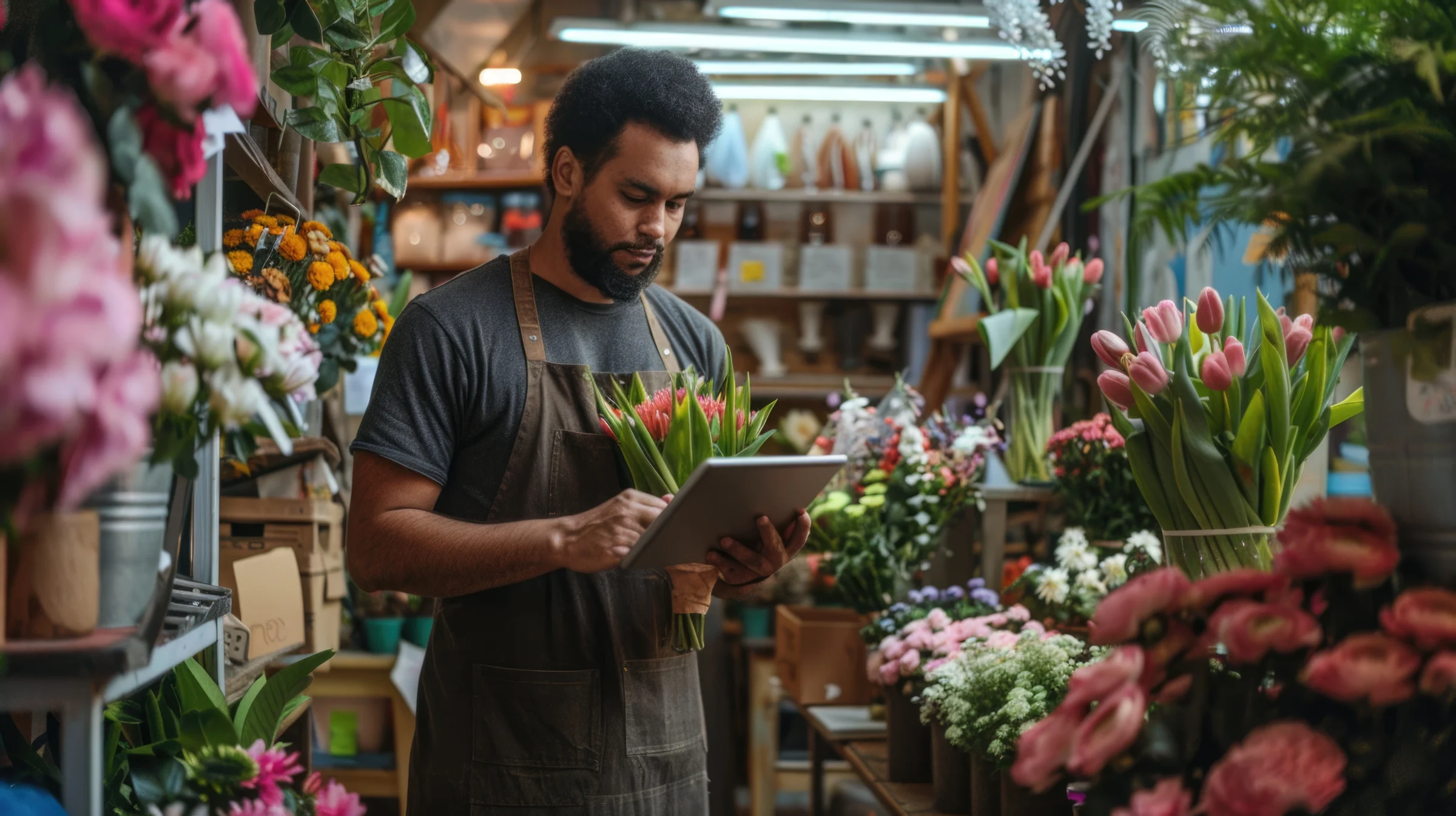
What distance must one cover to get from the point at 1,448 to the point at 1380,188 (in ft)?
3.06

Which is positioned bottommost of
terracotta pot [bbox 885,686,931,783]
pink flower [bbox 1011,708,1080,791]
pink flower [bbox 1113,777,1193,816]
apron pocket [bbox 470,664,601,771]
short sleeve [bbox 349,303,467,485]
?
terracotta pot [bbox 885,686,931,783]

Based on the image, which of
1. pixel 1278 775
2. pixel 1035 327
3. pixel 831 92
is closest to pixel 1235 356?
pixel 1278 775

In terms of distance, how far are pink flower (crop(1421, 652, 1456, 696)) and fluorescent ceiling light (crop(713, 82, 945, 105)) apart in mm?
4217

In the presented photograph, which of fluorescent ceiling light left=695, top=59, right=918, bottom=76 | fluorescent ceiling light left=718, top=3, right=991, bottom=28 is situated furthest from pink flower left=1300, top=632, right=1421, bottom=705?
fluorescent ceiling light left=695, top=59, right=918, bottom=76

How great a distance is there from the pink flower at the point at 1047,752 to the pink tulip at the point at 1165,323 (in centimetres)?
65

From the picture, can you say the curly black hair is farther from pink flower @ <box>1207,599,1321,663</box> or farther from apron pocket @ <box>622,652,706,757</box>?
pink flower @ <box>1207,599,1321,663</box>

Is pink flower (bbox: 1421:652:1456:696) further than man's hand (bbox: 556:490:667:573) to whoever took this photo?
No

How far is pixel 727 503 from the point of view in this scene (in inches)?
54.4

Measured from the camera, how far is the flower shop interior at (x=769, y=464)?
79 cm

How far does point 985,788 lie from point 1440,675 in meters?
1.06

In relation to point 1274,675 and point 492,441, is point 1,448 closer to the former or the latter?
point 1274,675

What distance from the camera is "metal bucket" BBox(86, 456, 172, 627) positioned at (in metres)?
0.82

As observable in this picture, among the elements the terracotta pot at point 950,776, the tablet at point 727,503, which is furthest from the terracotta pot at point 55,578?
the terracotta pot at point 950,776

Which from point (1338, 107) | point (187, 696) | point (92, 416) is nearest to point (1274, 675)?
point (1338, 107)
